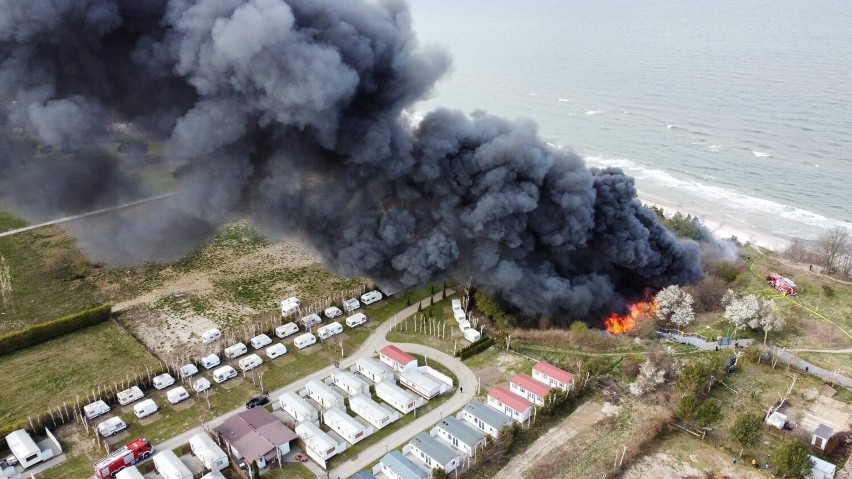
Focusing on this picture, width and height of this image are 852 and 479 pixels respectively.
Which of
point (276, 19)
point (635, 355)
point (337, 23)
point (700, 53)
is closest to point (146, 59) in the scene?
point (276, 19)

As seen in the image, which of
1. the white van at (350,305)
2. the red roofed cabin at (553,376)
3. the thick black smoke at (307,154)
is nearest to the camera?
the red roofed cabin at (553,376)

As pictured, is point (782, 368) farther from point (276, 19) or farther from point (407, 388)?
point (276, 19)

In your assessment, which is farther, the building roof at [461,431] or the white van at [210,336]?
Answer: the white van at [210,336]

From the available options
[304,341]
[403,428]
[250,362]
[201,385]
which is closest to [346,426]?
[403,428]

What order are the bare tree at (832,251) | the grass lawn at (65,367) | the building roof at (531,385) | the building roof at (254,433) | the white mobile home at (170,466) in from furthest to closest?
the bare tree at (832,251), the grass lawn at (65,367), the building roof at (531,385), the building roof at (254,433), the white mobile home at (170,466)

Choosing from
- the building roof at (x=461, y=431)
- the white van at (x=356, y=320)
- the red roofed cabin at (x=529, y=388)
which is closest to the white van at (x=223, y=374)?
the white van at (x=356, y=320)

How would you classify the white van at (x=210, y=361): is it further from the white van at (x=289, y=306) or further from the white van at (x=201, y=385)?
the white van at (x=289, y=306)
